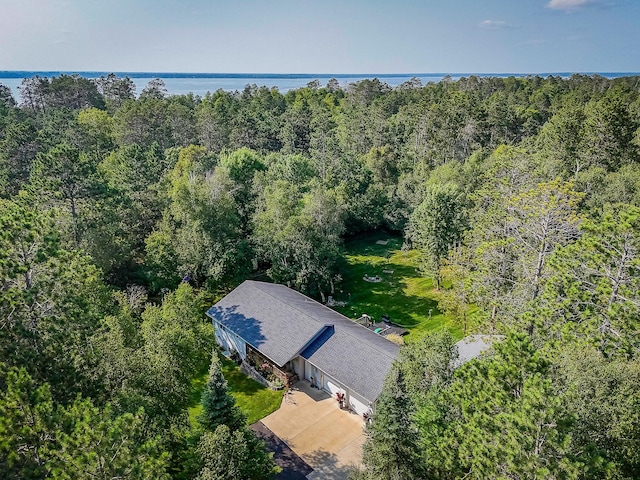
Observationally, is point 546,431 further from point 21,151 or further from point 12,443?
point 21,151

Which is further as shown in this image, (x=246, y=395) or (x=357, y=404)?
(x=246, y=395)

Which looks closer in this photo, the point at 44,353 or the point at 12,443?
the point at 12,443

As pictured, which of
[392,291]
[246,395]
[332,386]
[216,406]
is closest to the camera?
[216,406]

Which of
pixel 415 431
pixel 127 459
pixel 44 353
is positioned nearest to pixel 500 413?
pixel 415 431

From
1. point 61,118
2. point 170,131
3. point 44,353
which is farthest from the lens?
point 170,131

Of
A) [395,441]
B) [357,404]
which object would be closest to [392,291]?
[357,404]

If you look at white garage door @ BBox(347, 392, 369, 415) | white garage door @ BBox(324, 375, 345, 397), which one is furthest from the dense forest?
white garage door @ BBox(324, 375, 345, 397)

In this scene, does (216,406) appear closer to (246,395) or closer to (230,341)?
(246,395)
